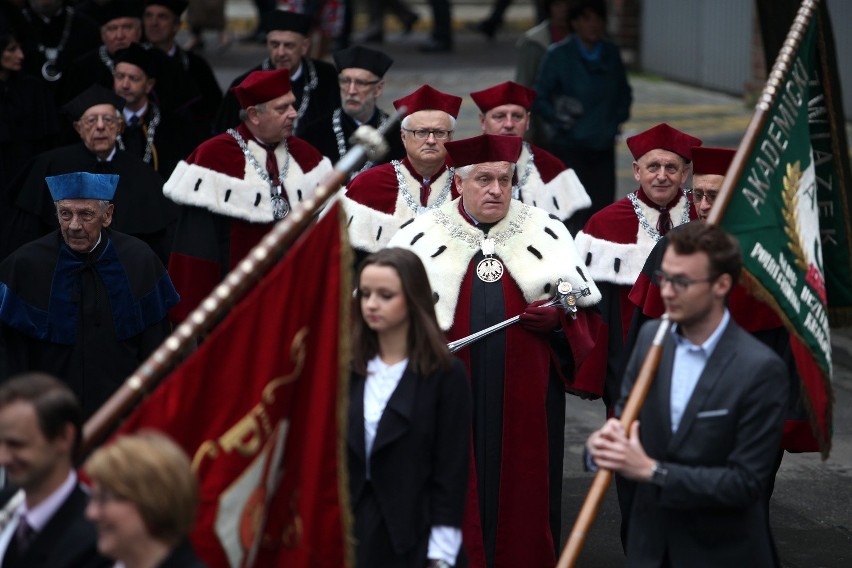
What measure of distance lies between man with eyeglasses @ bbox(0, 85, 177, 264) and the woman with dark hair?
394 centimetres

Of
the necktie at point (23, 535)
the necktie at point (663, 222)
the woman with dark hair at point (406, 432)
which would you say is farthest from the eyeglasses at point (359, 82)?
the necktie at point (23, 535)

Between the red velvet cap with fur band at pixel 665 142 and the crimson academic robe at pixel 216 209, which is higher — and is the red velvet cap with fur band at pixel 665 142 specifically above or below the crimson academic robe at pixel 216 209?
above

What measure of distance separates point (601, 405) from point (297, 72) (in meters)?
3.21

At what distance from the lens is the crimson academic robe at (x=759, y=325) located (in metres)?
7.16

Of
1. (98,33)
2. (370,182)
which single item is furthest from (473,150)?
(98,33)

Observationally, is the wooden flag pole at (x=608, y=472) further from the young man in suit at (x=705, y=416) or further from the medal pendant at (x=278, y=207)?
the medal pendant at (x=278, y=207)

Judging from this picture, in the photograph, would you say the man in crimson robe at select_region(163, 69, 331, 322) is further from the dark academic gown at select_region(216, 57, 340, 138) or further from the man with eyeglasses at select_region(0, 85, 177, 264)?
the dark academic gown at select_region(216, 57, 340, 138)

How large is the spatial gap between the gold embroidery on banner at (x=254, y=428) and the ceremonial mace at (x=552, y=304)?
223cm

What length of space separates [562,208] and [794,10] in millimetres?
2348

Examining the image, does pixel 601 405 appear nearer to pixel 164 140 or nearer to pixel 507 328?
pixel 164 140

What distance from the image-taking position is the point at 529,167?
9680mm

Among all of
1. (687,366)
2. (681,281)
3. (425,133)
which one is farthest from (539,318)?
(681,281)

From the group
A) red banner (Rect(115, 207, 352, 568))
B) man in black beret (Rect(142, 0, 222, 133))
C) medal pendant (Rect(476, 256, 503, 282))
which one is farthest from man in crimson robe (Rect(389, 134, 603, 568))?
man in black beret (Rect(142, 0, 222, 133))

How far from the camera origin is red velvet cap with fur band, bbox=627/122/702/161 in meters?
8.39
